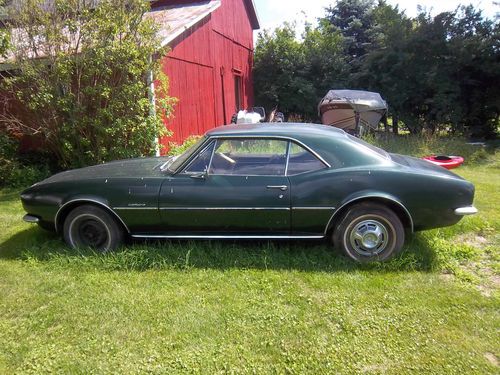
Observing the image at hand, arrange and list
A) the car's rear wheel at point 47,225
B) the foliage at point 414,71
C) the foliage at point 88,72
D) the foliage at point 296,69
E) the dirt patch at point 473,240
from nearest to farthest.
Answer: the car's rear wheel at point 47,225 < the dirt patch at point 473,240 < the foliage at point 88,72 < the foliage at point 414,71 < the foliage at point 296,69

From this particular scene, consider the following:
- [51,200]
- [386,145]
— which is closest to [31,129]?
[51,200]

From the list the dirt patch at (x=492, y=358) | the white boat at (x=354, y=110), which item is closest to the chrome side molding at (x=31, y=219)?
the dirt patch at (x=492, y=358)

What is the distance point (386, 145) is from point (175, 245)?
8.33 meters

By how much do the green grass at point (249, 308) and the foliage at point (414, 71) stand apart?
36.7ft

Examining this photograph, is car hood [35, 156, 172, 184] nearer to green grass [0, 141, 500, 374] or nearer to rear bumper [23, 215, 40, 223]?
rear bumper [23, 215, 40, 223]

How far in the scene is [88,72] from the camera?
729 centimetres

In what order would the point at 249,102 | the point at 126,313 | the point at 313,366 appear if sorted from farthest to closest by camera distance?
the point at 249,102, the point at 126,313, the point at 313,366

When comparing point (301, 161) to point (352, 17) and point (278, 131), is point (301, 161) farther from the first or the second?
point (352, 17)

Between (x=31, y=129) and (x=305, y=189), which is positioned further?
(x=31, y=129)

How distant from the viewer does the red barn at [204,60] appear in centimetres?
980

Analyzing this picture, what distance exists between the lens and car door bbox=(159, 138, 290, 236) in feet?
13.2

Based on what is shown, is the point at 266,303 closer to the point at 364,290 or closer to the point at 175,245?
the point at 364,290

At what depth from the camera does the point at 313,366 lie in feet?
8.75

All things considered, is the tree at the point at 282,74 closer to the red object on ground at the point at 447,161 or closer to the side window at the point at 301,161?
the red object on ground at the point at 447,161
